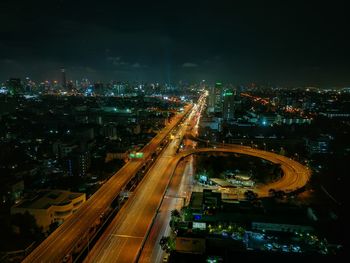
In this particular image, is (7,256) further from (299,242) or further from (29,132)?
(29,132)

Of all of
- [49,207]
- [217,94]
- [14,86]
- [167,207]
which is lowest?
[167,207]

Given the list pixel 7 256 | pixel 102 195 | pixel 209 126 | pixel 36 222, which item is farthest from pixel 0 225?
pixel 209 126

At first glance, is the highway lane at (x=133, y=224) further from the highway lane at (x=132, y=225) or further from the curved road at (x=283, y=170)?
the curved road at (x=283, y=170)

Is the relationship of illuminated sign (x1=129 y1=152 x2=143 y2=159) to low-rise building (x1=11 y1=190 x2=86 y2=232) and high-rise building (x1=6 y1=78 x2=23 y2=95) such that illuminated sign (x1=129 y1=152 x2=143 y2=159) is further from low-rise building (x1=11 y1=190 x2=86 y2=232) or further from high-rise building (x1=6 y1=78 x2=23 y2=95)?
high-rise building (x1=6 y1=78 x2=23 y2=95)

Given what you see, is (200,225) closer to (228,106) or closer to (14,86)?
(228,106)

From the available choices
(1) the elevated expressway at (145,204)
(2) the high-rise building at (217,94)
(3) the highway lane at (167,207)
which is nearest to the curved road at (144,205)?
(1) the elevated expressway at (145,204)

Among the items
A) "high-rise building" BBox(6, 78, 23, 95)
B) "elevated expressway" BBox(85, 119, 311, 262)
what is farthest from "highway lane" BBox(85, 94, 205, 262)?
"high-rise building" BBox(6, 78, 23, 95)

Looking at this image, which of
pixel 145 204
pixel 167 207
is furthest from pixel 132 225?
pixel 167 207

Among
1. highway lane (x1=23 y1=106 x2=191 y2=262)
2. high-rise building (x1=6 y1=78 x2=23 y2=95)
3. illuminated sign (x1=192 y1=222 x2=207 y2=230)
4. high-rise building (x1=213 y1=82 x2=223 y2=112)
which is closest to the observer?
highway lane (x1=23 y1=106 x2=191 y2=262)
